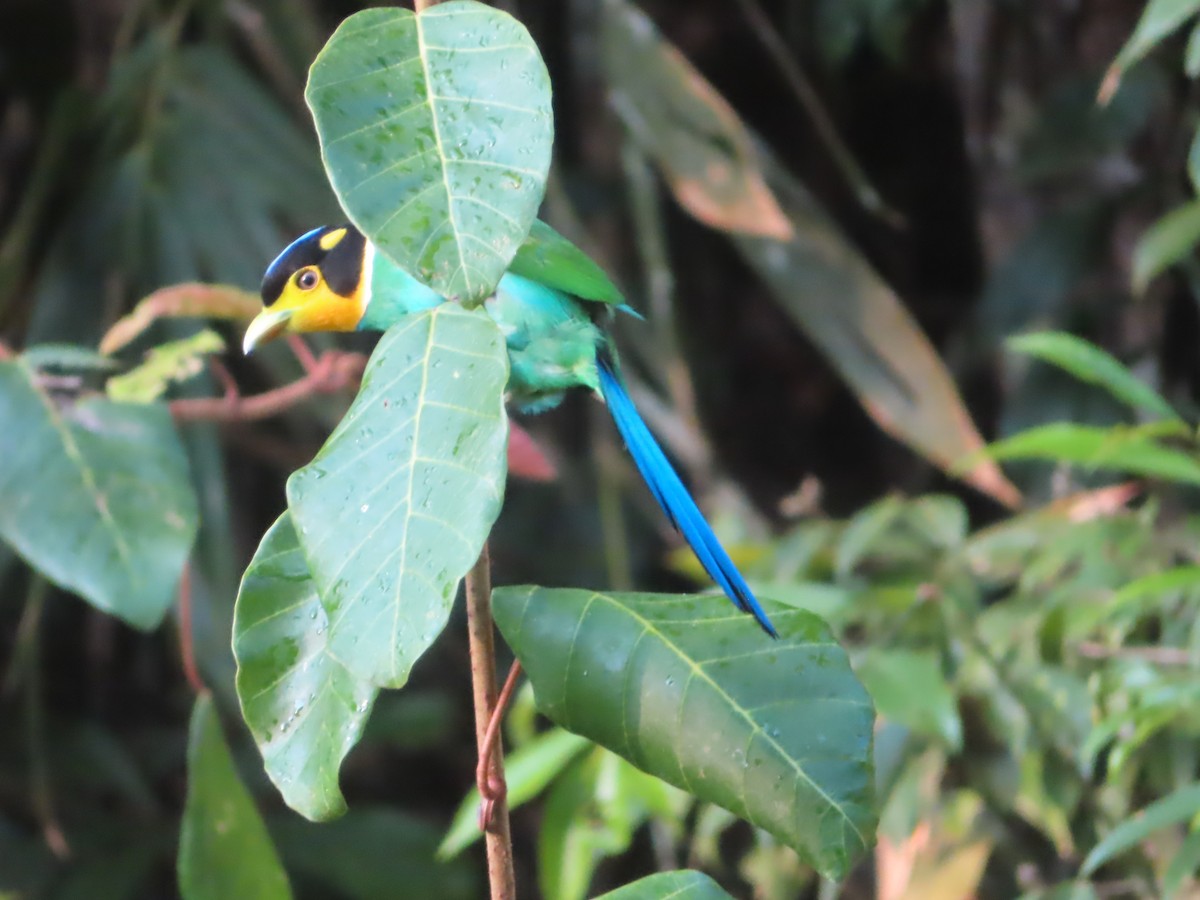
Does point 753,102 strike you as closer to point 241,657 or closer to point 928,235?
point 928,235

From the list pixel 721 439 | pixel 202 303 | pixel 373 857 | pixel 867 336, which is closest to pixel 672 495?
pixel 202 303

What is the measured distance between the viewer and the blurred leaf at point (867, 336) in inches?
62.5

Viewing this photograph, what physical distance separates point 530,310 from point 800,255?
1.03 m

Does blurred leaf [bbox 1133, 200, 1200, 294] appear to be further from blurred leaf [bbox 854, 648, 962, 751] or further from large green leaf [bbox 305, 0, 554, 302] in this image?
large green leaf [bbox 305, 0, 554, 302]

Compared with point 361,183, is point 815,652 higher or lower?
lower

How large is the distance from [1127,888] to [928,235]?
59.9 inches

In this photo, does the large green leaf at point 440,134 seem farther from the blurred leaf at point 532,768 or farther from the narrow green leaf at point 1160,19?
the blurred leaf at point 532,768

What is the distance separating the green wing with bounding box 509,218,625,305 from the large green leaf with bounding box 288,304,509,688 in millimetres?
223

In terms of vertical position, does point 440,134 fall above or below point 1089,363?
above

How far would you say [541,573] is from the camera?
234 cm

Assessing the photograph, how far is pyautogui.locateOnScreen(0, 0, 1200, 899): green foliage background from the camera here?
110cm

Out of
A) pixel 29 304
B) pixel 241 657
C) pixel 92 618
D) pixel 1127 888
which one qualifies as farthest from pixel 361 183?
pixel 92 618

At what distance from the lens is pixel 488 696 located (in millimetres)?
549

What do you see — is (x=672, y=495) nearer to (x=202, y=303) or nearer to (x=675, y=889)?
(x=675, y=889)
